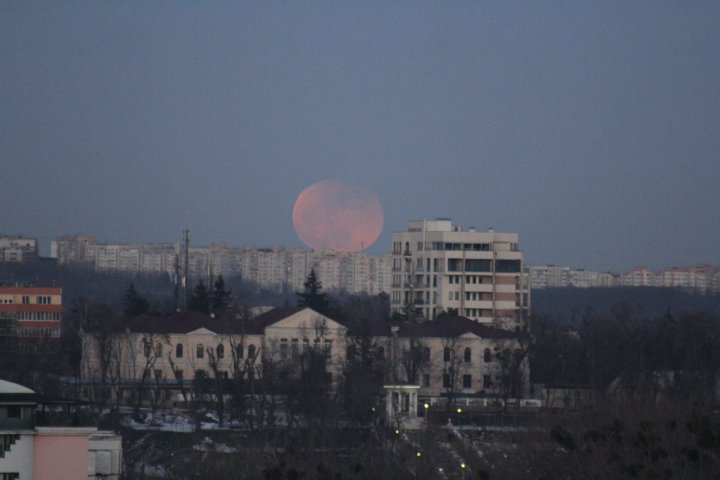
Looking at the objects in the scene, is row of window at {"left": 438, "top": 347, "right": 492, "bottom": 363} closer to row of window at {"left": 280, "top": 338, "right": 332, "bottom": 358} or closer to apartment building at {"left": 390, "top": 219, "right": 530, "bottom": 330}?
row of window at {"left": 280, "top": 338, "right": 332, "bottom": 358}

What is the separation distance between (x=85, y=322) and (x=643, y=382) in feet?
62.2

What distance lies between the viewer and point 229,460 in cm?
4222

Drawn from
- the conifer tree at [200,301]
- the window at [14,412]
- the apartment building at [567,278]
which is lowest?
the window at [14,412]

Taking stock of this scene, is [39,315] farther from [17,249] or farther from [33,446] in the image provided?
[17,249]

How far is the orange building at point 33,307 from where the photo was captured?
7906 cm

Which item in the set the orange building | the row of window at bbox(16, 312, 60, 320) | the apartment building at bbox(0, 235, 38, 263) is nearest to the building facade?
the orange building

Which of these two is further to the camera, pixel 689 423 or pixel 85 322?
pixel 85 322

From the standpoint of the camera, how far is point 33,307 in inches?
3164

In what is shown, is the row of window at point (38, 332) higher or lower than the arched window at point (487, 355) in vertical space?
higher

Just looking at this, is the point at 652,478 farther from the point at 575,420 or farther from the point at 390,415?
the point at 390,415

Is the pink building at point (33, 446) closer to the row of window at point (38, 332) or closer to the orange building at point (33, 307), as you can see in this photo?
the row of window at point (38, 332)

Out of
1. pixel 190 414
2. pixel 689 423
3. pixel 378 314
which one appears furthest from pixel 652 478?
pixel 378 314

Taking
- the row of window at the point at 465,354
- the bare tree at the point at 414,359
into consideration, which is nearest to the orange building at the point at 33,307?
the bare tree at the point at 414,359

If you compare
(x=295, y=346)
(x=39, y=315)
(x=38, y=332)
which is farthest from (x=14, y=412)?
(x=39, y=315)
